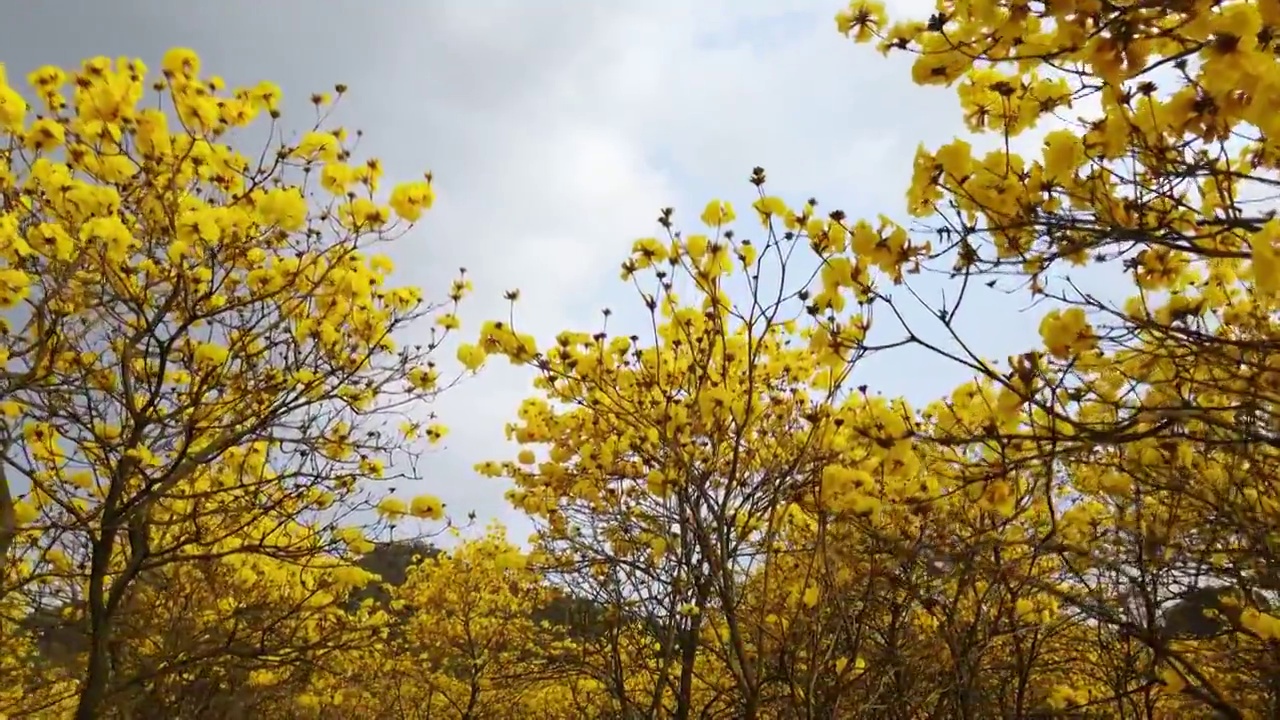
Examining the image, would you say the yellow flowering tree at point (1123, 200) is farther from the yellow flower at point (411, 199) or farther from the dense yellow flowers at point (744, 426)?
the yellow flower at point (411, 199)

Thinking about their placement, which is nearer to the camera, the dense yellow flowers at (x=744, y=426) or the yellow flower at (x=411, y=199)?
the dense yellow flowers at (x=744, y=426)

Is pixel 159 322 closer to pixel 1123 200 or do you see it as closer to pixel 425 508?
pixel 425 508

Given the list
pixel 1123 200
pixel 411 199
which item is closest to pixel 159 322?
pixel 411 199

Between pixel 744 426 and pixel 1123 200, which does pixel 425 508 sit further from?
pixel 1123 200

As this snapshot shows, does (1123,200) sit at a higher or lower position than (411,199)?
lower

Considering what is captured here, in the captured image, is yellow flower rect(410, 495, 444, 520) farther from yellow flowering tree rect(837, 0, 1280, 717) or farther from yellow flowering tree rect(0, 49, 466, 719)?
yellow flowering tree rect(837, 0, 1280, 717)

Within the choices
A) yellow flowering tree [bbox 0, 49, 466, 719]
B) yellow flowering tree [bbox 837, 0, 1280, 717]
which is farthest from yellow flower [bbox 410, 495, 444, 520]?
yellow flowering tree [bbox 837, 0, 1280, 717]

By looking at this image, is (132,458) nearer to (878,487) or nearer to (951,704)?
(878,487)

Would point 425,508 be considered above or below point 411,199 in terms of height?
below

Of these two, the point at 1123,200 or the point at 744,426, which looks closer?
the point at 1123,200

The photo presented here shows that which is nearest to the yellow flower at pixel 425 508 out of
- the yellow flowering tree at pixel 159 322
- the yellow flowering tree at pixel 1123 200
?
the yellow flowering tree at pixel 159 322

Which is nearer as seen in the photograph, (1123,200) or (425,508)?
(1123,200)

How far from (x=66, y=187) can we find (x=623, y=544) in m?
3.45

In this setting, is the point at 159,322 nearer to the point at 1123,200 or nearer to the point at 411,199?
the point at 411,199
